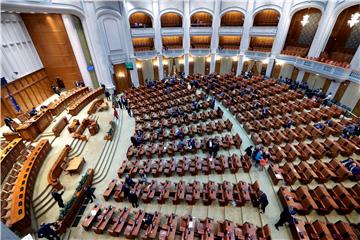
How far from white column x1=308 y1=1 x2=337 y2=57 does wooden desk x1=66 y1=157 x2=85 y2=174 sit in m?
20.0

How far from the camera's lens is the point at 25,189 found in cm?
710

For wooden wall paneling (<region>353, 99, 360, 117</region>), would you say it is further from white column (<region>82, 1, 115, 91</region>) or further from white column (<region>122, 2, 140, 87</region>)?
white column (<region>82, 1, 115, 91</region>)

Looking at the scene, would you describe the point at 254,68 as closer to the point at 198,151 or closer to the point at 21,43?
the point at 198,151

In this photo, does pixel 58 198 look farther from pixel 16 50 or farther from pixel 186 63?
pixel 186 63

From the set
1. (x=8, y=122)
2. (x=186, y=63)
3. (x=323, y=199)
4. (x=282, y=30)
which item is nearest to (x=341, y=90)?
(x=282, y=30)

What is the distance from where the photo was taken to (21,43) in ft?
42.9

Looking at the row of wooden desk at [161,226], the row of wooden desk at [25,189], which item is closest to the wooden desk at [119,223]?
the row of wooden desk at [161,226]

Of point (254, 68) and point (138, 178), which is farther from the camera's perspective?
point (254, 68)

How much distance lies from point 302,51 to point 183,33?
12.6 m

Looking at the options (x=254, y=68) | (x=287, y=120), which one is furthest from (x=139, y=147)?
(x=254, y=68)

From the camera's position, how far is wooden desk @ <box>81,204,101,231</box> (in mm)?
6801

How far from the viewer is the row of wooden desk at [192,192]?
7398mm

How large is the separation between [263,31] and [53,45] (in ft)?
66.7

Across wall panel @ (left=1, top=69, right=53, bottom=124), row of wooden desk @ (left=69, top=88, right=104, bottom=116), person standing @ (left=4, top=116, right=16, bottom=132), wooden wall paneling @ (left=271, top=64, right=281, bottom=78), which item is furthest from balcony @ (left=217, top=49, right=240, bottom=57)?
person standing @ (left=4, top=116, right=16, bottom=132)
